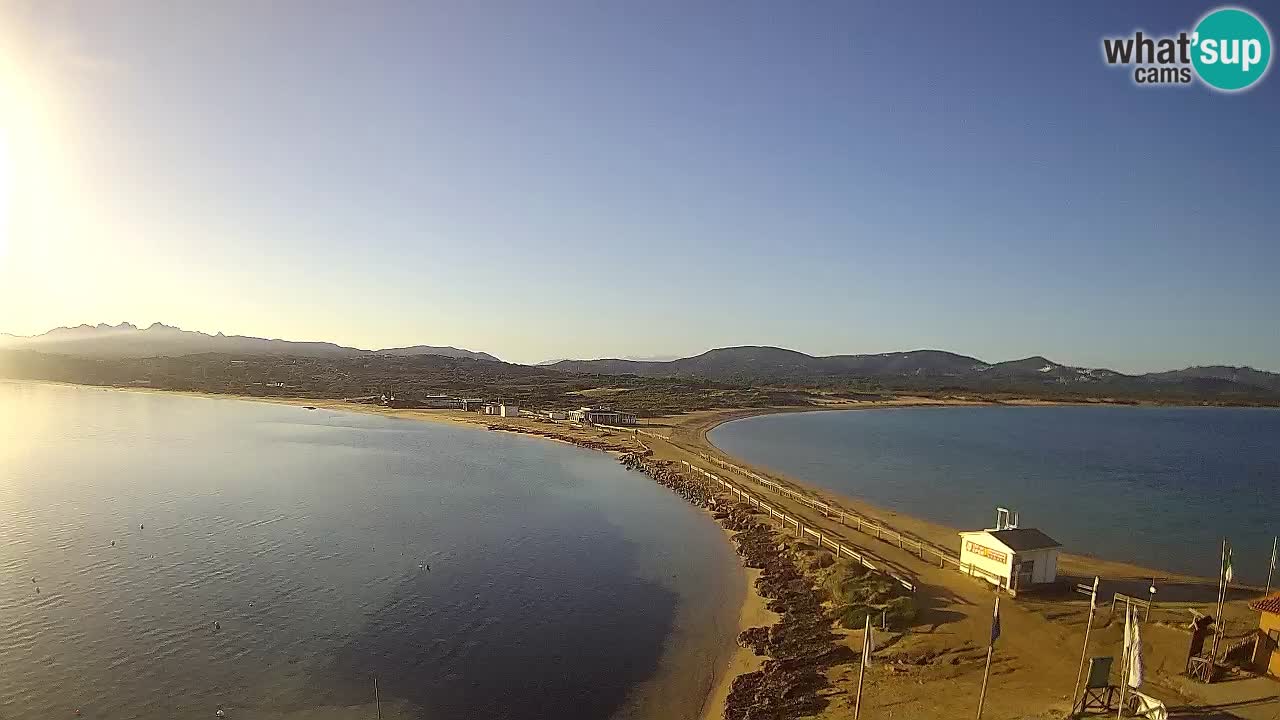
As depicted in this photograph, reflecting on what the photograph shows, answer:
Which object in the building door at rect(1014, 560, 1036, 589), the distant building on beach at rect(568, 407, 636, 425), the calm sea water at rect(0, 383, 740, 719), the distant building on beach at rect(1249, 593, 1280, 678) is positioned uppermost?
the distant building on beach at rect(568, 407, 636, 425)

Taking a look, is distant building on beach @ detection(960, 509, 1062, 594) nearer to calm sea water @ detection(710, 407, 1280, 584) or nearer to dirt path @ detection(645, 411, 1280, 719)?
dirt path @ detection(645, 411, 1280, 719)

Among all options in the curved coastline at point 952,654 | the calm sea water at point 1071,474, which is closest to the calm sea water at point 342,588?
the curved coastline at point 952,654

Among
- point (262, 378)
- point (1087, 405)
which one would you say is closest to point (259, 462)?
point (262, 378)

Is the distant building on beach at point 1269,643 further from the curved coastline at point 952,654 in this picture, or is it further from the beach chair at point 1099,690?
the beach chair at point 1099,690

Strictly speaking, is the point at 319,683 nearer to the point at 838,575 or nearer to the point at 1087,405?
the point at 838,575

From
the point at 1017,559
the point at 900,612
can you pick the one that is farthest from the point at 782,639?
the point at 1017,559

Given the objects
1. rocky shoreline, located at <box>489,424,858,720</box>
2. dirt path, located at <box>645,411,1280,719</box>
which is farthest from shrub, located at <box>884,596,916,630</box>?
rocky shoreline, located at <box>489,424,858,720</box>
